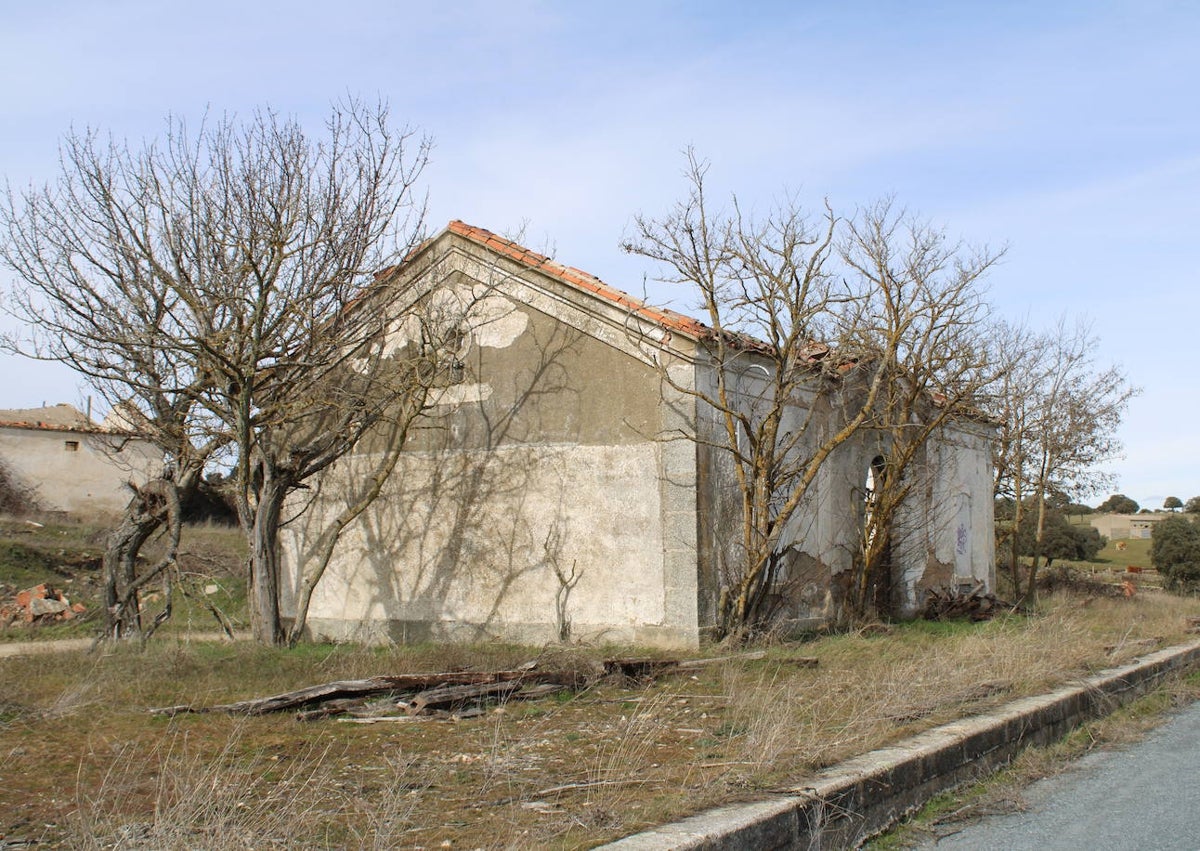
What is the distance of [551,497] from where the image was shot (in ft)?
40.2

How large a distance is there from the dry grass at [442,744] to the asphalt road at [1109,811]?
29.8 inches

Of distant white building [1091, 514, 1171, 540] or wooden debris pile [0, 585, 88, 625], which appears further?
distant white building [1091, 514, 1171, 540]

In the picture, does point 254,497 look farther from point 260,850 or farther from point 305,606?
point 260,850

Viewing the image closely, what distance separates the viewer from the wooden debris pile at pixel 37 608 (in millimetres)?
16250

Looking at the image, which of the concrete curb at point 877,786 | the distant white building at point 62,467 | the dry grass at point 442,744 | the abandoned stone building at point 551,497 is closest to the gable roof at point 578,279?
the abandoned stone building at point 551,497

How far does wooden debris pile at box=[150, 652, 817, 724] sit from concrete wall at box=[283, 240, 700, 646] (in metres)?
3.20

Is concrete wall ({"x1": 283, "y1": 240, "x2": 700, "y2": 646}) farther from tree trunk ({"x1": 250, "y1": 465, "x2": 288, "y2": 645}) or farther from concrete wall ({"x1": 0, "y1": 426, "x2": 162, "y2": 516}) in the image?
concrete wall ({"x1": 0, "y1": 426, "x2": 162, "y2": 516})

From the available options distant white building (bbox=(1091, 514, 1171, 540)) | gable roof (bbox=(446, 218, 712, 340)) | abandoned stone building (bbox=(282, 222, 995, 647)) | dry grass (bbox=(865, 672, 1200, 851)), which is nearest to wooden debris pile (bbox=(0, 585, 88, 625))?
abandoned stone building (bbox=(282, 222, 995, 647))

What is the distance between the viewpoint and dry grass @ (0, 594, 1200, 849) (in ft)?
14.4

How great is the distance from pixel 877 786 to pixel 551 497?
7267mm

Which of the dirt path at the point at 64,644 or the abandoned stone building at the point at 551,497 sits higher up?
the abandoned stone building at the point at 551,497

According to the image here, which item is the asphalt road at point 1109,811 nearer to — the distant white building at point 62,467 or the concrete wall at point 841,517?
the concrete wall at point 841,517

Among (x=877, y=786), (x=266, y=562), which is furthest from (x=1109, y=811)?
(x=266, y=562)

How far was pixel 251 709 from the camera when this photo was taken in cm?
711
